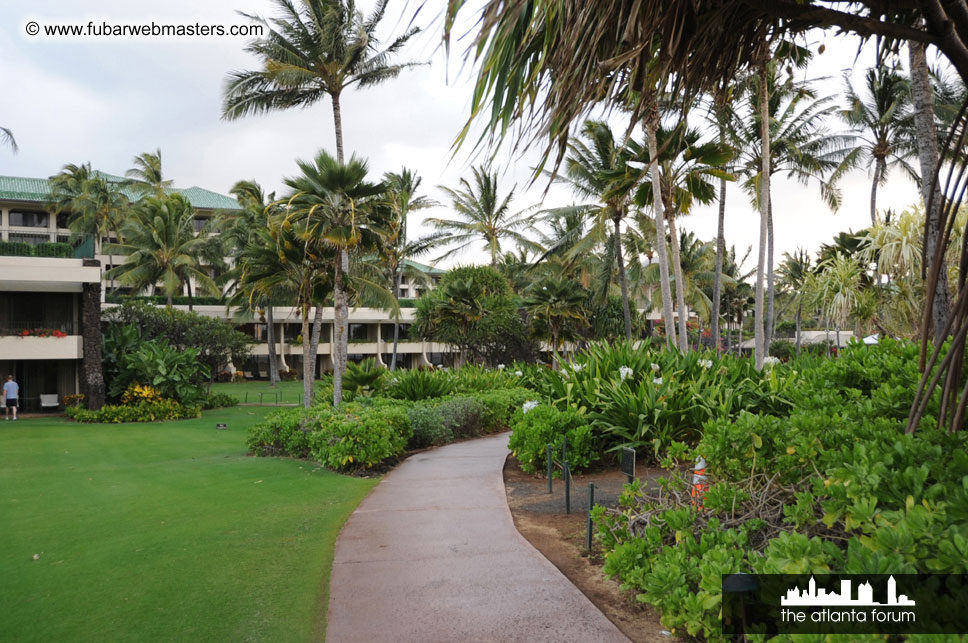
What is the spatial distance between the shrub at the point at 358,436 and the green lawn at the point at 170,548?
A: 489 millimetres

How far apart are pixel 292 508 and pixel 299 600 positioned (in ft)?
11.6

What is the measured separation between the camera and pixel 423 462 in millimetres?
11930

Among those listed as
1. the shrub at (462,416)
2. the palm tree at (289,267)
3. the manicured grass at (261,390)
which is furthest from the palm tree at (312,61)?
the manicured grass at (261,390)

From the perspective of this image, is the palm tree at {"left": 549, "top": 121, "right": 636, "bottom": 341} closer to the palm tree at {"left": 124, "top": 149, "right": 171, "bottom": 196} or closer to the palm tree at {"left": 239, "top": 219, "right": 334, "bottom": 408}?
the palm tree at {"left": 239, "top": 219, "right": 334, "bottom": 408}

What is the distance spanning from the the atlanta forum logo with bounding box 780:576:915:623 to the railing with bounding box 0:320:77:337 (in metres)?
27.1

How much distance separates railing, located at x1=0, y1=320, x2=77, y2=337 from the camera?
23.4 metres

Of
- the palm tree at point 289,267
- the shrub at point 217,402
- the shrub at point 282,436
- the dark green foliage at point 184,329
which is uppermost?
the palm tree at point 289,267

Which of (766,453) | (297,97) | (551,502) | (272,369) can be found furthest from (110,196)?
(766,453)

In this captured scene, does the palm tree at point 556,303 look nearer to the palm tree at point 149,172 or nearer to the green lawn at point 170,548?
the green lawn at point 170,548

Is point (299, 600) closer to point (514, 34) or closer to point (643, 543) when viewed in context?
point (643, 543)

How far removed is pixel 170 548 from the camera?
6496 mm

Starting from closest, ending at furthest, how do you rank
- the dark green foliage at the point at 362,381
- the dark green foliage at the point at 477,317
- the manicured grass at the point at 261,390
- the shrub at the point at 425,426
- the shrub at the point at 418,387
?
the shrub at the point at 425,426
the shrub at the point at 418,387
the dark green foliage at the point at 362,381
the dark green foliage at the point at 477,317
the manicured grass at the point at 261,390

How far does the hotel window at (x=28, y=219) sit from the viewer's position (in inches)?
2146

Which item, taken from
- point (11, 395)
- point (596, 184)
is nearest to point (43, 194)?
point (11, 395)
